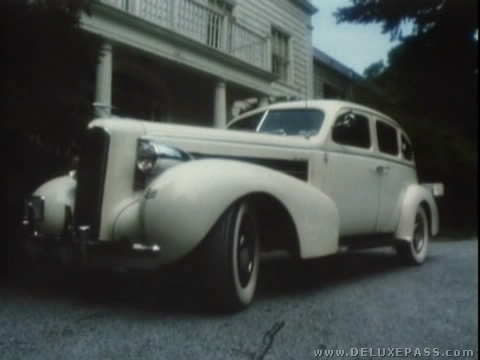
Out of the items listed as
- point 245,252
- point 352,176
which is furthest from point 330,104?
point 352,176

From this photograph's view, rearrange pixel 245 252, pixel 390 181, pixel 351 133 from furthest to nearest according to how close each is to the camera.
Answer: pixel 390 181
pixel 351 133
pixel 245 252

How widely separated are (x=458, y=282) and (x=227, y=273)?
1.60 m

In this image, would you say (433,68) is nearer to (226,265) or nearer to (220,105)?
(220,105)

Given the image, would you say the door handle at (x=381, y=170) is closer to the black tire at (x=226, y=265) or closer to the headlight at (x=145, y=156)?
the black tire at (x=226, y=265)

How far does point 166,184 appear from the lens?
1.88 m

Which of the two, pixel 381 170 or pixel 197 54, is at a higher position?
pixel 197 54

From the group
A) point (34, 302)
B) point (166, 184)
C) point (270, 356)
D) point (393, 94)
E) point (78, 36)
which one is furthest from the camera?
point (34, 302)

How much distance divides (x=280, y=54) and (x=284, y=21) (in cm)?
19

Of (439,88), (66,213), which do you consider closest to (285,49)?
(439,88)

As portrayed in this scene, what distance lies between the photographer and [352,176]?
2879 mm

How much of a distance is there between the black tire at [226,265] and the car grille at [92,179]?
19.8 inches

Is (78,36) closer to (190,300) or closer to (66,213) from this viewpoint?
(66,213)

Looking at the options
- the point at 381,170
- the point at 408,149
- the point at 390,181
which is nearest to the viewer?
the point at 408,149

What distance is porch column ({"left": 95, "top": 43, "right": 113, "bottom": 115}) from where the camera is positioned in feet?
4.25
